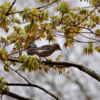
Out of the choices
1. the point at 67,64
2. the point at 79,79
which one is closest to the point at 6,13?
the point at 67,64

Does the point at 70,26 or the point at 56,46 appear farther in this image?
the point at 56,46

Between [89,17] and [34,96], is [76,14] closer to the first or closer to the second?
[89,17]

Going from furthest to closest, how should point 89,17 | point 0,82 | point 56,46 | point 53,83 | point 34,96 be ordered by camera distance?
point 53,83, point 34,96, point 56,46, point 89,17, point 0,82

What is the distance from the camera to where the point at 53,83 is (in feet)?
17.6

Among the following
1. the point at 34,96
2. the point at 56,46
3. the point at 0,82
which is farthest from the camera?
the point at 34,96

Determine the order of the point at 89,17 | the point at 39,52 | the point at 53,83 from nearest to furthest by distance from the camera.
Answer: the point at 89,17, the point at 39,52, the point at 53,83

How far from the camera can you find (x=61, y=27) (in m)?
1.94

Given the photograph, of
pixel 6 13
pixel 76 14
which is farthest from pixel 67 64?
pixel 6 13

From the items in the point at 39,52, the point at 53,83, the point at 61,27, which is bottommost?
the point at 53,83

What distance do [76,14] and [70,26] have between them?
16cm

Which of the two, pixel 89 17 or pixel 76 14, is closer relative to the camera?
pixel 76 14

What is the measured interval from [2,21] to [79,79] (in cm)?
399

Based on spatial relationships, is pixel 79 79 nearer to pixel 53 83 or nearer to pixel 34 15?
pixel 53 83

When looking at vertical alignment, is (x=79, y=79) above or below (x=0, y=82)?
below
